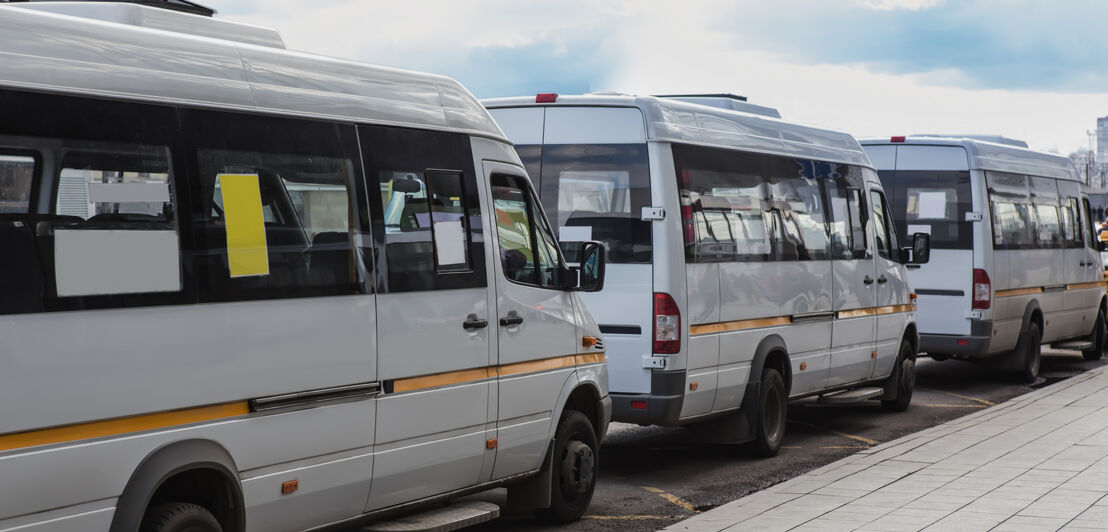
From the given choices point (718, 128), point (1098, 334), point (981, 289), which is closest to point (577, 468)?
point (718, 128)

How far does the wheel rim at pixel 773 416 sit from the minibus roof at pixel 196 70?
4637 millimetres

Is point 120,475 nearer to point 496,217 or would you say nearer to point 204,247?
point 204,247

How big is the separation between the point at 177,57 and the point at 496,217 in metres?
2.49

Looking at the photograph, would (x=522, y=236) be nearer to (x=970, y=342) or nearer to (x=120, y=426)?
(x=120, y=426)

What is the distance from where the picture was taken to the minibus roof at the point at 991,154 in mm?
15961

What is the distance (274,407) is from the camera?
19.1ft

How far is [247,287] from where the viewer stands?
5.70m

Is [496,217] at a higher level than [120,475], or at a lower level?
higher

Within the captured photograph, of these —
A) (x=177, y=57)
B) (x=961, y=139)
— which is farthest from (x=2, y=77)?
(x=961, y=139)

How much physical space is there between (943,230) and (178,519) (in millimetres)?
12296

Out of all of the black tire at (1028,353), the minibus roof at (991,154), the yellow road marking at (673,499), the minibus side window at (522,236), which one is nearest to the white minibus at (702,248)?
the yellow road marking at (673,499)

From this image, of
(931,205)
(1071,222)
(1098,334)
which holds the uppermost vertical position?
(931,205)

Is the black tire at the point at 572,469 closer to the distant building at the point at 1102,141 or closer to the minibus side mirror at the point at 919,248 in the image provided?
the minibus side mirror at the point at 919,248

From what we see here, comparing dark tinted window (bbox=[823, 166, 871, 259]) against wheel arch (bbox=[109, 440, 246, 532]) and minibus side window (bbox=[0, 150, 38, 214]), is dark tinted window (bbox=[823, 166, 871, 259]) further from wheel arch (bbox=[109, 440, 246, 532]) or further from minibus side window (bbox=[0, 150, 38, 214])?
minibus side window (bbox=[0, 150, 38, 214])
